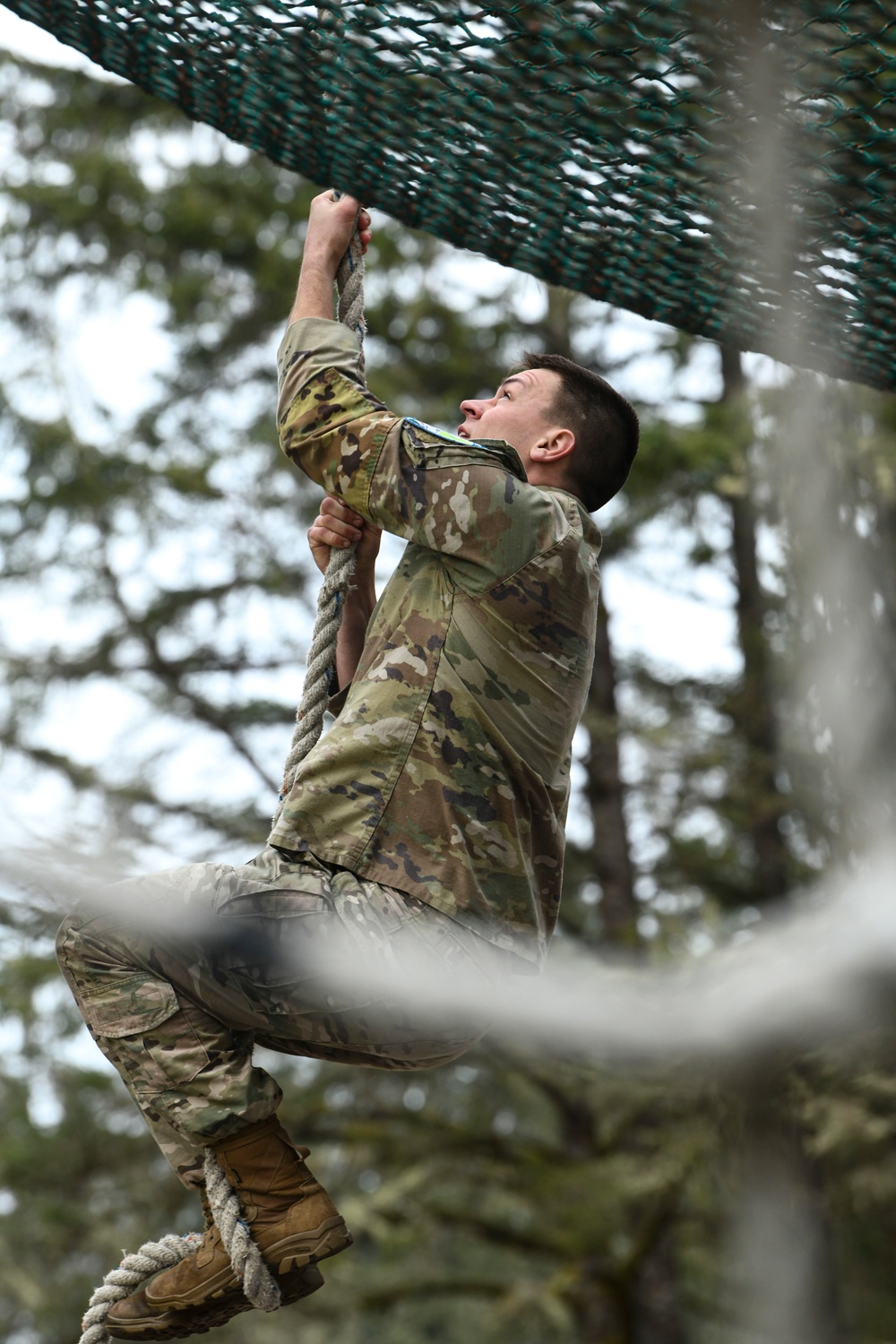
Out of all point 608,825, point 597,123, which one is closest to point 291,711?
point 608,825

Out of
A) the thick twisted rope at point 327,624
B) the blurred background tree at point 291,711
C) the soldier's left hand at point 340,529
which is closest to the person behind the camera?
the thick twisted rope at point 327,624

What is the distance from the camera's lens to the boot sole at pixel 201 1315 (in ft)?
6.93

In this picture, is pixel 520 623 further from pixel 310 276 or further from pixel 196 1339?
pixel 196 1339

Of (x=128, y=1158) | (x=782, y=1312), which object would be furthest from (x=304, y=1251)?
(x=128, y=1158)

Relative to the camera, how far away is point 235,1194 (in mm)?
2090

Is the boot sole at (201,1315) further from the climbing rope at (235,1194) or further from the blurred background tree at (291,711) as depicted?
the blurred background tree at (291,711)

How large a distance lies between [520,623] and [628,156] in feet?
3.58

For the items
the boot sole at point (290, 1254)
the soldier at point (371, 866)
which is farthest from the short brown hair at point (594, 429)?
the boot sole at point (290, 1254)

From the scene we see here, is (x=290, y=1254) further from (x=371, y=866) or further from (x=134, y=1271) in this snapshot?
(x=371, y=866)

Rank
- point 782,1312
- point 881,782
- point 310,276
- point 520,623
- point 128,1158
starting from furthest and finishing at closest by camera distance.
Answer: point 128,1158 < point 310,276 < point 520,623 < point 782,1312 < point 881,782

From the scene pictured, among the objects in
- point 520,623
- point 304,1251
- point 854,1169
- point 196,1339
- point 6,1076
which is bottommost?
point 196,1339

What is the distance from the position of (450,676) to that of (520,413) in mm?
591

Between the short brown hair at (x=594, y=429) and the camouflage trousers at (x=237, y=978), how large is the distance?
0.84 metres

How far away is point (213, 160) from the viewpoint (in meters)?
9.27
